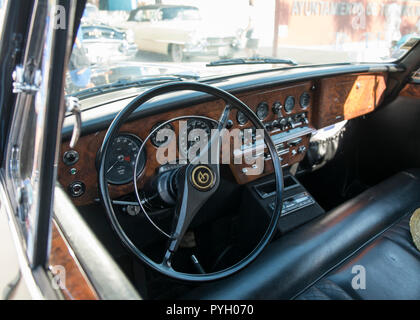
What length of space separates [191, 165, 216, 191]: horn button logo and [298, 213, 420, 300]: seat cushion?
593 millimetres

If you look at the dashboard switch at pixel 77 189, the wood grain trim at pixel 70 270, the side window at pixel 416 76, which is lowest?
the dashboard switch at pixel 77 189

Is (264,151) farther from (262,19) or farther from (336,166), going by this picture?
(262,19)

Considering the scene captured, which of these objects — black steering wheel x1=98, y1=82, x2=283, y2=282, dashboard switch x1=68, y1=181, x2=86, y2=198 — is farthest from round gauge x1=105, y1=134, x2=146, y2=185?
black steering wheel x1=98, y1=82, x2=283, y2=282

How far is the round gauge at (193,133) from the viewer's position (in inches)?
74.4

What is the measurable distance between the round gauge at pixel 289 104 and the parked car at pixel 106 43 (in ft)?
3.78

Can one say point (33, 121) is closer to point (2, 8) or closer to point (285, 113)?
point (2, 8)

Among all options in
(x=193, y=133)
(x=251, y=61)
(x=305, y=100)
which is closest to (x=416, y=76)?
(x=305, y=100)

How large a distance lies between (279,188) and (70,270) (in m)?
1.09

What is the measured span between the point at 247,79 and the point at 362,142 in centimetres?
171

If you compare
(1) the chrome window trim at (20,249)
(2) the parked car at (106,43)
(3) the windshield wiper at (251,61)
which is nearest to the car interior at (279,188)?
(1) the chrome window trim at (20,249)

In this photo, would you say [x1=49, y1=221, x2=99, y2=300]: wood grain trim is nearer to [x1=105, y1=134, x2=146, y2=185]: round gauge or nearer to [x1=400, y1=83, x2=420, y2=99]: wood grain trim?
[x1=105, y1=134, x2=146, y2=185]: round gauge

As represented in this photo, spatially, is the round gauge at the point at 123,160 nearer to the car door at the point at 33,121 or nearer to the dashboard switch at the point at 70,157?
the dashboard switch at the point at 70,157

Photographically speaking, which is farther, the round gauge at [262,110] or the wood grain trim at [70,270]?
the round gauge at [262,110]

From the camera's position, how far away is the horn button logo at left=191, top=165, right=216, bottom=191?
1.58 m
